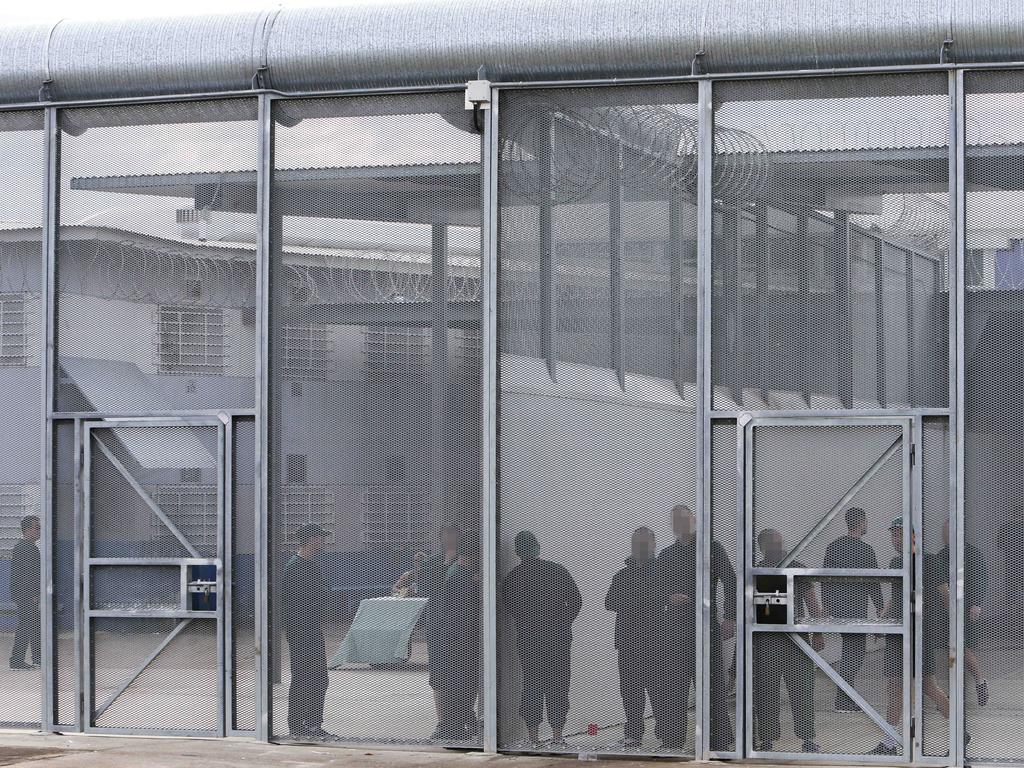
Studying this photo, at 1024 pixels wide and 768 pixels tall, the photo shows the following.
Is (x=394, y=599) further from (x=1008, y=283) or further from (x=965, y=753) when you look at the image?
(x=1008, y=283)

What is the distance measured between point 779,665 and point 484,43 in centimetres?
468

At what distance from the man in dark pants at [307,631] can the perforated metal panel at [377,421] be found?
1cm

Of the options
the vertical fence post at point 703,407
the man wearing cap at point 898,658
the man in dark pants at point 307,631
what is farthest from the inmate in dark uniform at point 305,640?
the man wearing cap at point 898,658

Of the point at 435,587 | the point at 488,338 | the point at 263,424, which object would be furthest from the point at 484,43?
the point at 435,587

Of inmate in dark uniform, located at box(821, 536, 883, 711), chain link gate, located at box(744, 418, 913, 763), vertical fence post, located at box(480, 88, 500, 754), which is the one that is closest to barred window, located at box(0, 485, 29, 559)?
vertical fence post, located at box(480, 88, 500, 754)

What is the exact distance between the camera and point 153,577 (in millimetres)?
12320

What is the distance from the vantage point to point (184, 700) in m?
12.2

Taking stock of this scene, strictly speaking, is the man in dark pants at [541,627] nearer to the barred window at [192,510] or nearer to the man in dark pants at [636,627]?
the man in dark pants at [636,627]

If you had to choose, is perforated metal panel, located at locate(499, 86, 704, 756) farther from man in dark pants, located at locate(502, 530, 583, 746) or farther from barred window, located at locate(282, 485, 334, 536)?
barred window, located at locate(282, 485, 334, 536)

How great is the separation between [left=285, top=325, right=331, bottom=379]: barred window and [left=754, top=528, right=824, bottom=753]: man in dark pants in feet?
11.1

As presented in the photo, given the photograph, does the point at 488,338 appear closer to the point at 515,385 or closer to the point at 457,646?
the point at 515,385

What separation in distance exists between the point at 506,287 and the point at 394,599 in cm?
231

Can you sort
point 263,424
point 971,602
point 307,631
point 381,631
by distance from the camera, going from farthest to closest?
point 263,424 → point 307,631 → point 381,631 → point 971,602

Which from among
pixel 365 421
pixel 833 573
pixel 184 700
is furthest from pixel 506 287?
pixel 184 700
